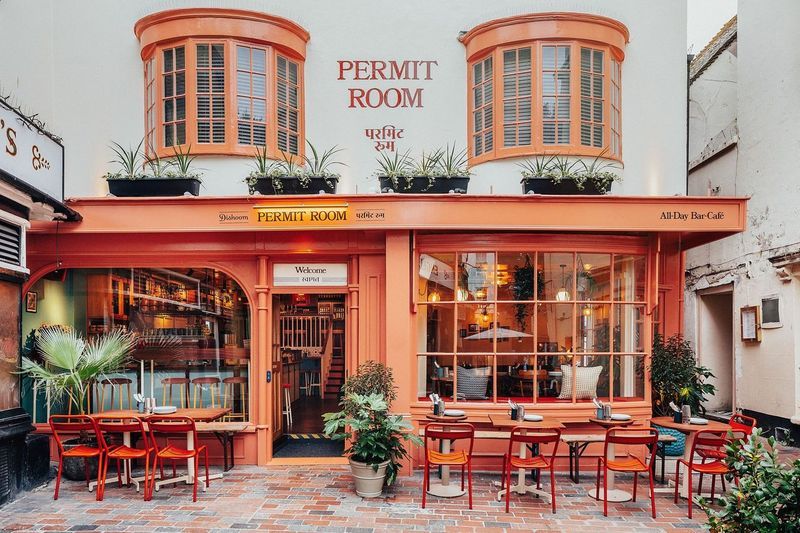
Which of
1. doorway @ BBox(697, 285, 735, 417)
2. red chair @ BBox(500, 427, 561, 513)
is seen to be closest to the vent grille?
red chair @ BBox(500, 427, 561, 513)

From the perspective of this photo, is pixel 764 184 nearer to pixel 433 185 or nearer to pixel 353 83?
pixel 433 185

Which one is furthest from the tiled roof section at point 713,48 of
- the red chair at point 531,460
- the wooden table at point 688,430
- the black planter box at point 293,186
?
the red chair at point 531,460

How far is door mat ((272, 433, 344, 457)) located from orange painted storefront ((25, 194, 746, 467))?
0.51m

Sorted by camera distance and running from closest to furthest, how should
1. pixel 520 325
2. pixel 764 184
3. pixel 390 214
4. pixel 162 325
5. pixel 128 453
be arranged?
pixel 128 453 → pixel 390 214 → pixel 520 325 → pixel 162 325 → pixel 764 184

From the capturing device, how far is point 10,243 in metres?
6.98

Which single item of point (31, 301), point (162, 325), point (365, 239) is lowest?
point (162, 325)

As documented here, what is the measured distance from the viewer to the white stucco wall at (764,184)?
1022 centimetres

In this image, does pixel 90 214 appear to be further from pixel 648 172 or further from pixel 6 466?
pixel 648 172

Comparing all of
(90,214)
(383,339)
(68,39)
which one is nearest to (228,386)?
(383,339)

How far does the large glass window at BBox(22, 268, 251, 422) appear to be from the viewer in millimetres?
8586

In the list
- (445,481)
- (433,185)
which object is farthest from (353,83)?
(445,481)

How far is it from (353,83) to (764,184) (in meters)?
8.47

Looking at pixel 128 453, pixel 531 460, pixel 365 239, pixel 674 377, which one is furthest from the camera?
pixel 674 377

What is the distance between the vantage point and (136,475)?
25.2 ft
